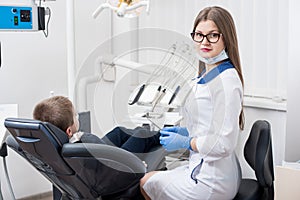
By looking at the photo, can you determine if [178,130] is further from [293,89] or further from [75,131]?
[293,89]

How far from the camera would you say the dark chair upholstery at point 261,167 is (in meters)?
1.79

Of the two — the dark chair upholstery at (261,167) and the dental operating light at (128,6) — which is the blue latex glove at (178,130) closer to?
the dark chair upholstery at (261,167)

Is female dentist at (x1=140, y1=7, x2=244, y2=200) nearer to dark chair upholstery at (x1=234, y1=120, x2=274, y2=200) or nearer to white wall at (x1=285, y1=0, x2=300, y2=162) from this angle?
dark chair upholstery at (x1=234, y1=120, x2=274, y2=200)

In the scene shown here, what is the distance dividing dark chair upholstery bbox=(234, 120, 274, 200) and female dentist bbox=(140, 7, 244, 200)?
94 millimetres

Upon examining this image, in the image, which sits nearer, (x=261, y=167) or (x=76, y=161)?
(x=76, y=161)

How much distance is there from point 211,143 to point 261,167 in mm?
305

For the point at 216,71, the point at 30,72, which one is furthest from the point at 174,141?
the point at 30,72

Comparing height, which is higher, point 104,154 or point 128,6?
point 128,6

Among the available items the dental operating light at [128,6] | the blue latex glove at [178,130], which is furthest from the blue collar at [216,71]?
the dental operating light at [128,6]

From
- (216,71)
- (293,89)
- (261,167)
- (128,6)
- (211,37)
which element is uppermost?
(128,6)

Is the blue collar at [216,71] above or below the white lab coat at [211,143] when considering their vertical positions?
above

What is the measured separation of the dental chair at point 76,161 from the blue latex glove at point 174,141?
19cm

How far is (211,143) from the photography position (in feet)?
5.33

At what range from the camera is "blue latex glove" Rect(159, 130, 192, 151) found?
5.48ft
